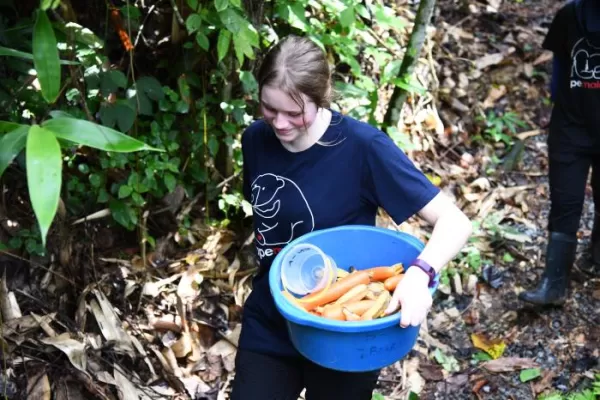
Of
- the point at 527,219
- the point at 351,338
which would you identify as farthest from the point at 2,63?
the point at 527,219

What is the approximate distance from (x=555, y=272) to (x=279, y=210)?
2121 mm

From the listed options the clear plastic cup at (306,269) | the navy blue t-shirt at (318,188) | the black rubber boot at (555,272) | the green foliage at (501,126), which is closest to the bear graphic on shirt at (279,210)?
the navy blue t-shirt at (318,188)

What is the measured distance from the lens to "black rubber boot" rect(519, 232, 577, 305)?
160 inches

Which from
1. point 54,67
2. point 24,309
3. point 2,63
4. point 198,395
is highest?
point 54,67

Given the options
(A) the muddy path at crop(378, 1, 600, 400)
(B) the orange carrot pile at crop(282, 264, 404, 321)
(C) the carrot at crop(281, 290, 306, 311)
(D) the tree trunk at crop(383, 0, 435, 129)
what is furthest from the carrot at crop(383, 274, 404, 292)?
(D) the tree trunk at crop(383, 0, 435, 129)

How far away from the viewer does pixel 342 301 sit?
2340 millimetres

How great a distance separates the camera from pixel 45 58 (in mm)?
1991

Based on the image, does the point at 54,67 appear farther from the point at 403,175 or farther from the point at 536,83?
the point at 536,83

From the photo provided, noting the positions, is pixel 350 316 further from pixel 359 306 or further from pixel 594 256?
pixel 594 256

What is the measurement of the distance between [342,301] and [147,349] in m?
1.53

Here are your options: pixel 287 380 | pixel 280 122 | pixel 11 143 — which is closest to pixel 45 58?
pixel 11 143

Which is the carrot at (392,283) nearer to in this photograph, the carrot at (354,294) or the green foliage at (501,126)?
the carrot at (354,294)

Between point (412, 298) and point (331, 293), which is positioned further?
point (331, 293)

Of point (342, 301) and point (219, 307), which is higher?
point (342, 301)
